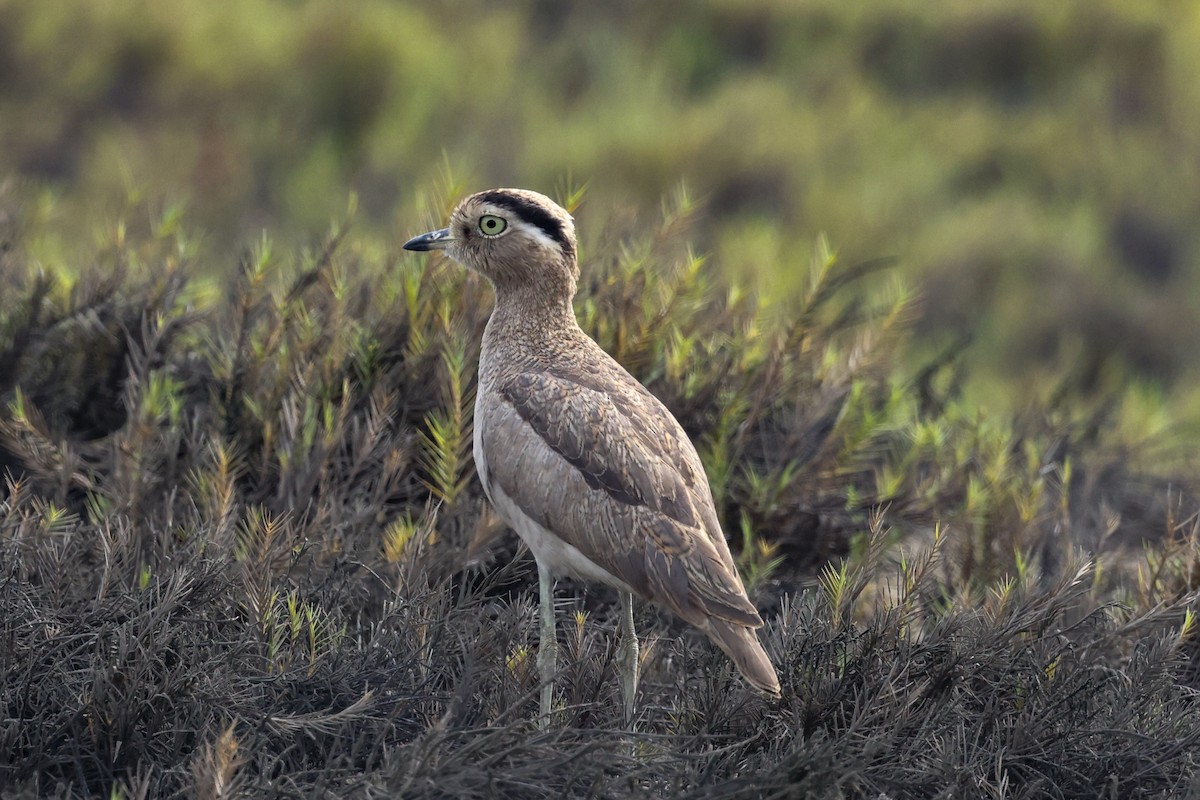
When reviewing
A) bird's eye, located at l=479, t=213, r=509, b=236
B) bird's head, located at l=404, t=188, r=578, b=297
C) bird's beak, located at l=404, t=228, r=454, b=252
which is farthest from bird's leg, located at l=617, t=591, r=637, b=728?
bird's beak, located at l=404, t=228, r=454, b=252

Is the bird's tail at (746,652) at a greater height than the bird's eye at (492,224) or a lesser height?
lesser

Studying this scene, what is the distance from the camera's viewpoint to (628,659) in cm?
384

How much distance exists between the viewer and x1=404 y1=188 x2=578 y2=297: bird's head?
435cm

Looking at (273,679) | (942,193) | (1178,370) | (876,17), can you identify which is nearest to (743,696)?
(273,679)

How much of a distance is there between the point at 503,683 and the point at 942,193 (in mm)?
8899

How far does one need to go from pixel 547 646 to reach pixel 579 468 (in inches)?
19.2

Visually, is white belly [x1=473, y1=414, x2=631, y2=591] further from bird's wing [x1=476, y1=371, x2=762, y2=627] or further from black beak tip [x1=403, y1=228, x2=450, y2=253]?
black beak tip [x1=403, y1=228, x2=450, y2=253]

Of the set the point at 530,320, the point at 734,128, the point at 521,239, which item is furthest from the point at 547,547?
the point at 734,128

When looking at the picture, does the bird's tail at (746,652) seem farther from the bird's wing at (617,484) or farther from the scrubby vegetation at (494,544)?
the scrubby vegetation at (494,544)

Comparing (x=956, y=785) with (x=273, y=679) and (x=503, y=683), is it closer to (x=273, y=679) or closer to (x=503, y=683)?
(x=503, y=683)

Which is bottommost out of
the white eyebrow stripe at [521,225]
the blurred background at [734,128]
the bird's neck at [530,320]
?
the blurred background at [734,128]

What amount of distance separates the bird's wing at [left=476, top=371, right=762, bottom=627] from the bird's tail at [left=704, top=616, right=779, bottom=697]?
0.03 m

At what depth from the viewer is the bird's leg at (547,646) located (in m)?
3.64

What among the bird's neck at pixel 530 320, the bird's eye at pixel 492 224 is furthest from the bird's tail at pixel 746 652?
the bird's eye at pixel 492 224
